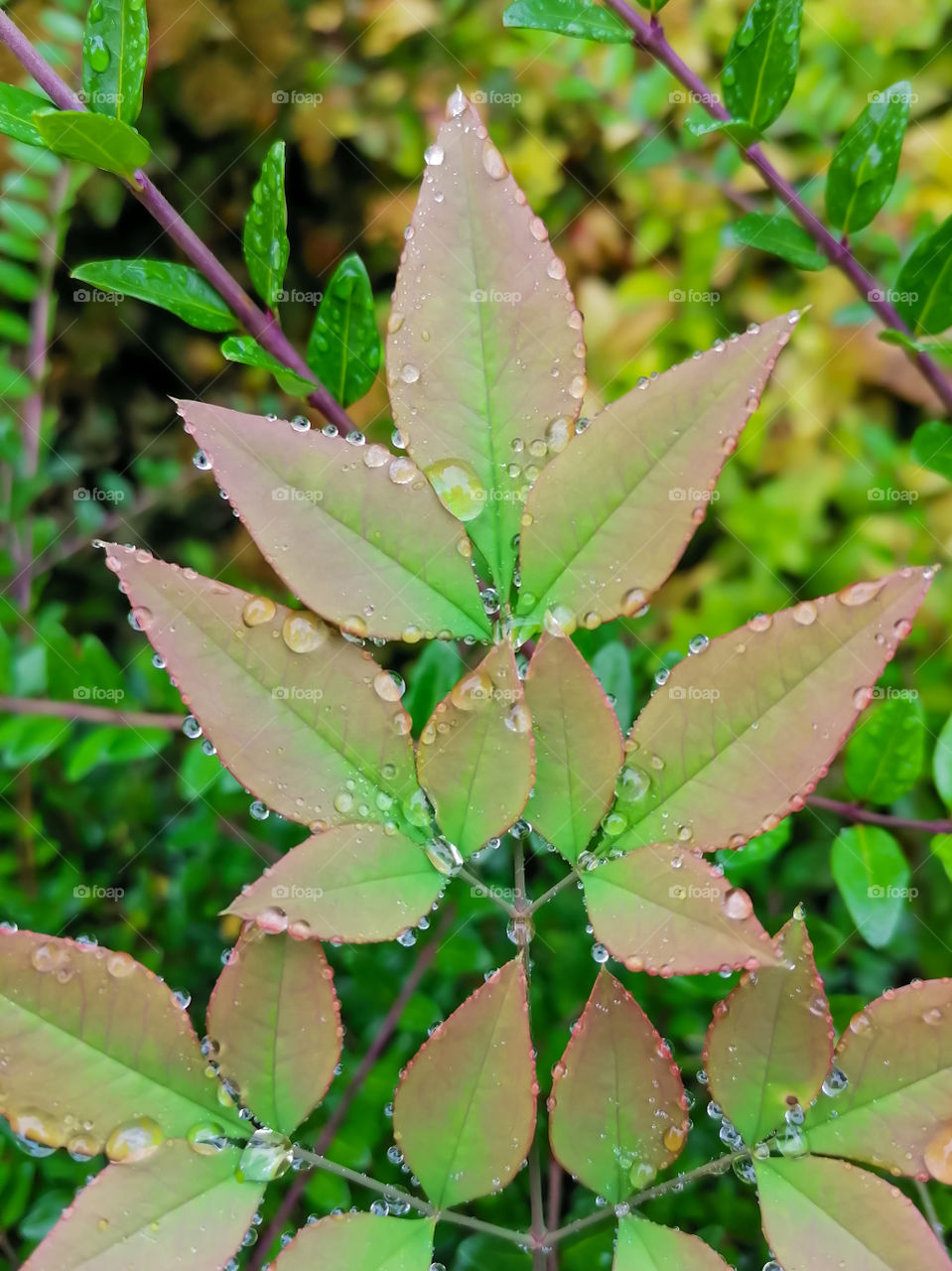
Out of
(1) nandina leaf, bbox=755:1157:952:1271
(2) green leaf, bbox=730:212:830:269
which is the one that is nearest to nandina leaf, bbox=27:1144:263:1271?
(1) nandina leaf, bbox=755:1157:952:1271

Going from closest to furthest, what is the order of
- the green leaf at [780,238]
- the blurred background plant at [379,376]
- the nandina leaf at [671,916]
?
the nandina leaf at [671,916], the green leaf at [780,238], the blurred background plant at [379,376]

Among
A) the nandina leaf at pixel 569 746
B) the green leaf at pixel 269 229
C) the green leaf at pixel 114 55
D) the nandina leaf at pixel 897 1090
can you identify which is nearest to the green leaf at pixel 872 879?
the nandina leaf at pixel 897 1090

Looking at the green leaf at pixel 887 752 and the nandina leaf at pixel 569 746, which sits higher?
the nandina leaf at pixel 569 746

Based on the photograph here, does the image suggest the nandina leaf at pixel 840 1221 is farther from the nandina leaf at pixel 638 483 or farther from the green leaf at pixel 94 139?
the green leaf at pixel 94 139

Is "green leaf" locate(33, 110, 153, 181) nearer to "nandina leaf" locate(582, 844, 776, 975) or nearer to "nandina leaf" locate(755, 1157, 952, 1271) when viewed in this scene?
"nandina leaf" locate(582, 844, 776, 975)

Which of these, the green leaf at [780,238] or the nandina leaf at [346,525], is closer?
the nandina leaf at [346,525]

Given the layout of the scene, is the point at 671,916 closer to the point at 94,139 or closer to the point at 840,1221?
the point at 840,1221

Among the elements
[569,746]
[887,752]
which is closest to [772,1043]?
[569,746]
